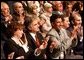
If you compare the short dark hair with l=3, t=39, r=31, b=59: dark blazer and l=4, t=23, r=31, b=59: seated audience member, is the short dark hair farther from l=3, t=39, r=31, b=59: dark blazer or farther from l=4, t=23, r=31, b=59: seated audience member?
l=3, t=39, r=31, b=59: dark blazer

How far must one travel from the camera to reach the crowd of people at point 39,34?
4.31 m

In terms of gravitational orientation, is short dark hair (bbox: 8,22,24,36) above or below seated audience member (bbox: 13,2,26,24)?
below

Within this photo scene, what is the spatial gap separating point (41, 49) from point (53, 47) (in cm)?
11

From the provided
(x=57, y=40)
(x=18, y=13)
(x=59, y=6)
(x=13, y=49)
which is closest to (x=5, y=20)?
(x=18, y=13)

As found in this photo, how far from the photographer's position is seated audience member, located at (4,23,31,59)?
14.0 feet

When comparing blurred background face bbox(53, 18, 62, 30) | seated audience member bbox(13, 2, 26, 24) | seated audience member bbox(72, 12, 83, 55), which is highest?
seated audience member bbox(13, 2, 26, 24)

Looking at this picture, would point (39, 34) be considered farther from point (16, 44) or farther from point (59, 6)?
point (59, 6)

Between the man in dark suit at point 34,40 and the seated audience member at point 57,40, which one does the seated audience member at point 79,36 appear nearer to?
the seated audience member at point 57,40

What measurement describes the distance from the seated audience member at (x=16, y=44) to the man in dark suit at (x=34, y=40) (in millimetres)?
52

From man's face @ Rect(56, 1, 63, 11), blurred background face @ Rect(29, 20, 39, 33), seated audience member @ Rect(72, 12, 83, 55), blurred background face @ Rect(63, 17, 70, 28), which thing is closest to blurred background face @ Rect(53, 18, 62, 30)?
blurred background face @ Rect(63, 17, 70, 28)

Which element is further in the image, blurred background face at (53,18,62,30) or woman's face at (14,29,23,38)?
blurred background face at (53,18,62,30)

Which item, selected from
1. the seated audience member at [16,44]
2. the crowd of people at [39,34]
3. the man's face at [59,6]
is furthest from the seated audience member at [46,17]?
the seated audience member at [16,44]

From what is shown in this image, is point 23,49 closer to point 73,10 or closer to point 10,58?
point 10,58

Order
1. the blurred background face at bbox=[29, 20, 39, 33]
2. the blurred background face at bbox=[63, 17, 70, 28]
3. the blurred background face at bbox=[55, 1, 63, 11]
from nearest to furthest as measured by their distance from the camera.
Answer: the blurred background face at bbox=[29, 20, 39, 33]
the blurred background face at bbox=[63, 17, 70, 28]
the blurred background face at bbox=[55, 1, 63, 11]
